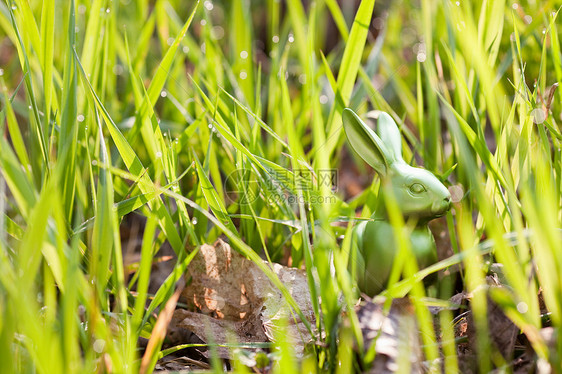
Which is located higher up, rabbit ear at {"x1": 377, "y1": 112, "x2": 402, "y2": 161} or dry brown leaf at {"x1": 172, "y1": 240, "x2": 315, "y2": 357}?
rabbit ear at {"x1": 377, "y1": 112, "x2": 402, "y2": 161}

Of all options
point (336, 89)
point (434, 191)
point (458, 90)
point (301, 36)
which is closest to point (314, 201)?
point (434, 191)

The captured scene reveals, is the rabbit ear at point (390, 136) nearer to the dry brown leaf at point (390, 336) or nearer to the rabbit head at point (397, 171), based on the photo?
the rabbit head at point (397, 171)

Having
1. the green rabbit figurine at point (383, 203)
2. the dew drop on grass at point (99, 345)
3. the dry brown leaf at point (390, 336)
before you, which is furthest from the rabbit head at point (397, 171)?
the dew drop on grass at point (99, 345)

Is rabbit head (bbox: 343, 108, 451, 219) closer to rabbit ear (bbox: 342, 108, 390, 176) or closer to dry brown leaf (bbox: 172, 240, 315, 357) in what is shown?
rabbit ear (bbox: 342, 108, 390, 176)

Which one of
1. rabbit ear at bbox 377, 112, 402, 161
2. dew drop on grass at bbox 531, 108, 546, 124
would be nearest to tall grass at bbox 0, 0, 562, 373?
dew drop on grass at bbox 531, 108, 546, 124

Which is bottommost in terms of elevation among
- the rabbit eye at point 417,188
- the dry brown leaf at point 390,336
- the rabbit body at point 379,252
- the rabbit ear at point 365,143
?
the dry brown leaf at point 390,336

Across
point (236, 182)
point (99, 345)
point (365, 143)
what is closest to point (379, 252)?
point (365, 143)

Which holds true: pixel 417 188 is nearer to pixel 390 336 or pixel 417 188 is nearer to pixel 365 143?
pixel 365 143

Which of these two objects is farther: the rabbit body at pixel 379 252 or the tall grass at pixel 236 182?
the rabbit body at pixel 379 252

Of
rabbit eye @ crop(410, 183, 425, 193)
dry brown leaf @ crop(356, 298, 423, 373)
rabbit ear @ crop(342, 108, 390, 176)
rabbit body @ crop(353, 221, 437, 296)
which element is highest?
rabbit ear @ crop(342, 108, 390, 176)

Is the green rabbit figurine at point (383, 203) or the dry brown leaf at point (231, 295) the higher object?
the green rabbit figurine at point (383, 203)
